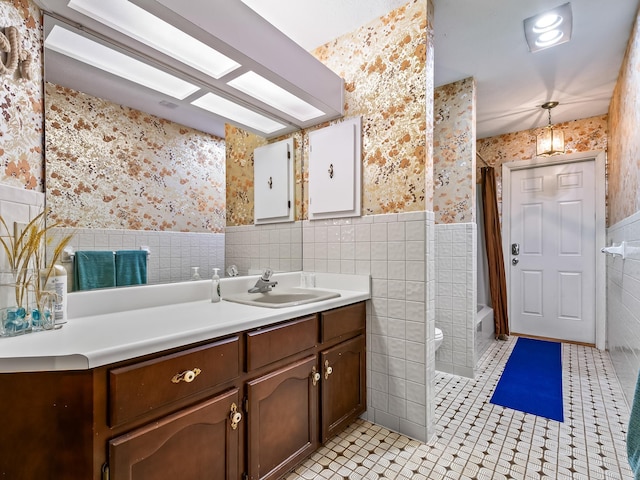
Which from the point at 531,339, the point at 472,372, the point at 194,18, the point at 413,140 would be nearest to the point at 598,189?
the point at 531,339

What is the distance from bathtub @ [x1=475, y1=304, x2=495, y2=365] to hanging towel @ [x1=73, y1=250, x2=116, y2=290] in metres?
2.87

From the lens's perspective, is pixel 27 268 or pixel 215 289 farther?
pixel 215 289

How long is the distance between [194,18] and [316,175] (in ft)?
3.57

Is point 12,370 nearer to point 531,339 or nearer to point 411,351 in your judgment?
point 411,351

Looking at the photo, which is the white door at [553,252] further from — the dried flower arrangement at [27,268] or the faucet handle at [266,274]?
the dried flower arrangement at [27,268]

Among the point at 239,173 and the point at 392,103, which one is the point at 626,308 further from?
the point at 239,173

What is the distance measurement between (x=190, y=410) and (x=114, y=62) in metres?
1.40

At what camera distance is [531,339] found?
11.7ft

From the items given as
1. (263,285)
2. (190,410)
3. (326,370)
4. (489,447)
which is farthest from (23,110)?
(489,447)

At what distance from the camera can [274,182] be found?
216 cm

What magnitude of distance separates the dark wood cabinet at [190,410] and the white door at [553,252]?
3082mm

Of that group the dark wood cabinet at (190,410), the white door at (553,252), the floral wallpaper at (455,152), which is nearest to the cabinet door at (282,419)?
the dark wood cabinet at (190,410)

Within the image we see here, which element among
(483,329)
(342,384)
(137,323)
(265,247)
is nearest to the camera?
(137,323)

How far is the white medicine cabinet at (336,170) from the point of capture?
1944mm
